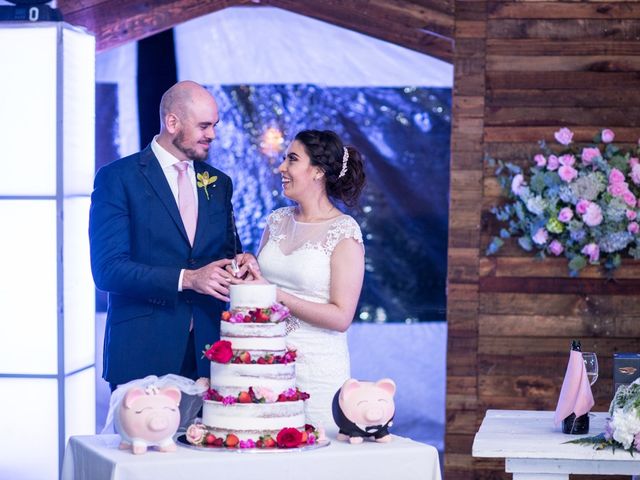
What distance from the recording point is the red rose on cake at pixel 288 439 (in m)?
2.87

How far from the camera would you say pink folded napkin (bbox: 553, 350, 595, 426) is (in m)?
3.38

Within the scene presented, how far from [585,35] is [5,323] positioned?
2976 millimetres

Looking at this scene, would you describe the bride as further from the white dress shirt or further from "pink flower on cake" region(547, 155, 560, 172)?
"pink flower on cake" region(547, 155, 560, 172)

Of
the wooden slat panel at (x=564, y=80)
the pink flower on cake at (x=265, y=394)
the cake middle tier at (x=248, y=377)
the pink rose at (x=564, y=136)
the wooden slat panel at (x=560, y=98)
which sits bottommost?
the pink flower on cake at (x=265, y=394)

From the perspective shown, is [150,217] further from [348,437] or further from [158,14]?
[158,14]

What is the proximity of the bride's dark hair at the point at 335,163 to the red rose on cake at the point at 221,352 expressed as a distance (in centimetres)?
110

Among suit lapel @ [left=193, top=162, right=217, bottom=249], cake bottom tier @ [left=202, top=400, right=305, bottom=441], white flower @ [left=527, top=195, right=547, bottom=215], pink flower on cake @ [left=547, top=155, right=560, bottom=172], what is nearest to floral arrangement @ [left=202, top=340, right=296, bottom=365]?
cake bottom tier @ [left=202, top=400, right=305, bottom=441]

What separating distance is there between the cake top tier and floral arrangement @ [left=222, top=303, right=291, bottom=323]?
0.06 ft

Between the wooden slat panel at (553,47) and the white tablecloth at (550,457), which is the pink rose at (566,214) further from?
the white tablecloth at (550,457)

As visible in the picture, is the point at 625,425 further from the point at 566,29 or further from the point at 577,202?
the point at 566,29

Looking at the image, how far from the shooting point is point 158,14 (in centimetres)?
569

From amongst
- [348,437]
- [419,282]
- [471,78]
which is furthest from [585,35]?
[348,437]

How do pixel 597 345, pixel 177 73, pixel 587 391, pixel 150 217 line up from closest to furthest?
pixel 587 391 < pixel 150 217 < pixel 597 345 < pixel 177 73

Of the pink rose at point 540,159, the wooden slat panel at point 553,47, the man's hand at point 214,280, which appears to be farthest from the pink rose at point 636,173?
the man's hand at point 214,280
